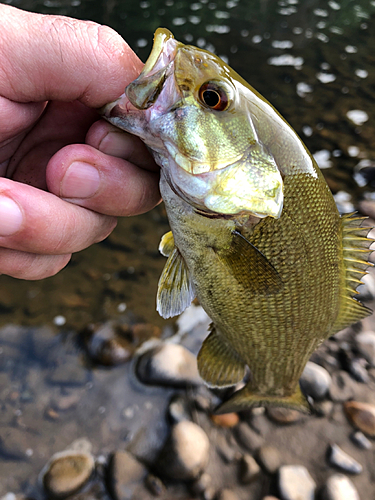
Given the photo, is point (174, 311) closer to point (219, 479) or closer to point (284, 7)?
point (219, 479)

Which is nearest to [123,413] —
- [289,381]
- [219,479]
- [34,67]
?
[219,479]

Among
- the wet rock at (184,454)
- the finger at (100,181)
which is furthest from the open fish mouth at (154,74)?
the wet rock at (184,454)

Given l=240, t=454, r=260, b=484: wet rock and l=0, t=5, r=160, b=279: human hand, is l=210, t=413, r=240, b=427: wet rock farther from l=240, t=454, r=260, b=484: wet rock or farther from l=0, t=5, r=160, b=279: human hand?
l=0, t=5, r=160, b=279: human hand

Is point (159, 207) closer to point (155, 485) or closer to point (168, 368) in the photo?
point (168, 368)

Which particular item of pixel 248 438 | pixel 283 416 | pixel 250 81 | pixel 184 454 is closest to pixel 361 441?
pixel 283 416

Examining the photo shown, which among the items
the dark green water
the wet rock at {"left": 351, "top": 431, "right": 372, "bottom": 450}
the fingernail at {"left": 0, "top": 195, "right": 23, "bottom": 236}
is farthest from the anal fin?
the dark green water
